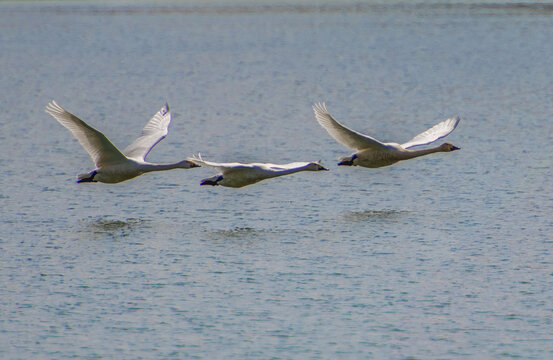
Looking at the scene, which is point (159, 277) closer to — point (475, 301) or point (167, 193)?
point (475, 301)

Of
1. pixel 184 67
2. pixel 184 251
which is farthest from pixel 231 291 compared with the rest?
pixel 184 67

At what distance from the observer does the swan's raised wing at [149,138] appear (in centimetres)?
1992

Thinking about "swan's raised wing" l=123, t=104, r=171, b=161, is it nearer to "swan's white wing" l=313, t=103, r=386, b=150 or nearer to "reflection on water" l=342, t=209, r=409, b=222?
"swan's white wing" l=313, t=103, r=386, b=150

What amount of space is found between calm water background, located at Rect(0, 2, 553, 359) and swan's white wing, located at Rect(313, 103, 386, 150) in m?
1.33

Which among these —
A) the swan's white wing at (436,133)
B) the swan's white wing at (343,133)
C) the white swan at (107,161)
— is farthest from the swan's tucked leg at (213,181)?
the swan's white wing at (436,133)

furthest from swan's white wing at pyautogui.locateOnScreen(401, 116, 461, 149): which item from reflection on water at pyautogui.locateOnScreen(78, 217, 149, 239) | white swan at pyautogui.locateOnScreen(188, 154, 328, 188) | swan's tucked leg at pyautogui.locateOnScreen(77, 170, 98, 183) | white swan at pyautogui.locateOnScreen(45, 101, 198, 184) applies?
swan's tucked leg at pyautogui.locateOnScreen(77, 170, 98, 183)

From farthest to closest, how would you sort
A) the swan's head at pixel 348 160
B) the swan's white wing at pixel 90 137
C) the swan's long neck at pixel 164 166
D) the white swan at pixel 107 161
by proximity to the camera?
the swan's head at pixel 348 160 < the swan's long neck at pixel 164 166 < the white swan at pixel 107 161 < the swan's white wing at pixel 90 137

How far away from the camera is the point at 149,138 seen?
2061cm

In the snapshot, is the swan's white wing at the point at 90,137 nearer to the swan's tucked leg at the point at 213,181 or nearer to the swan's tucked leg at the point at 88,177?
the swan's tucked leg at the point at 88,177

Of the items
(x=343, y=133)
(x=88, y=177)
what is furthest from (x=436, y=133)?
(x=88, y=177)

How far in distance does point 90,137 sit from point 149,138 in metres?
2.15

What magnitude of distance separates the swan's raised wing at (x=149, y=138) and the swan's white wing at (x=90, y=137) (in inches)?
23.4

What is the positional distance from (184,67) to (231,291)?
40.7 m

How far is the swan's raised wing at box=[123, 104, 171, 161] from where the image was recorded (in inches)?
784
